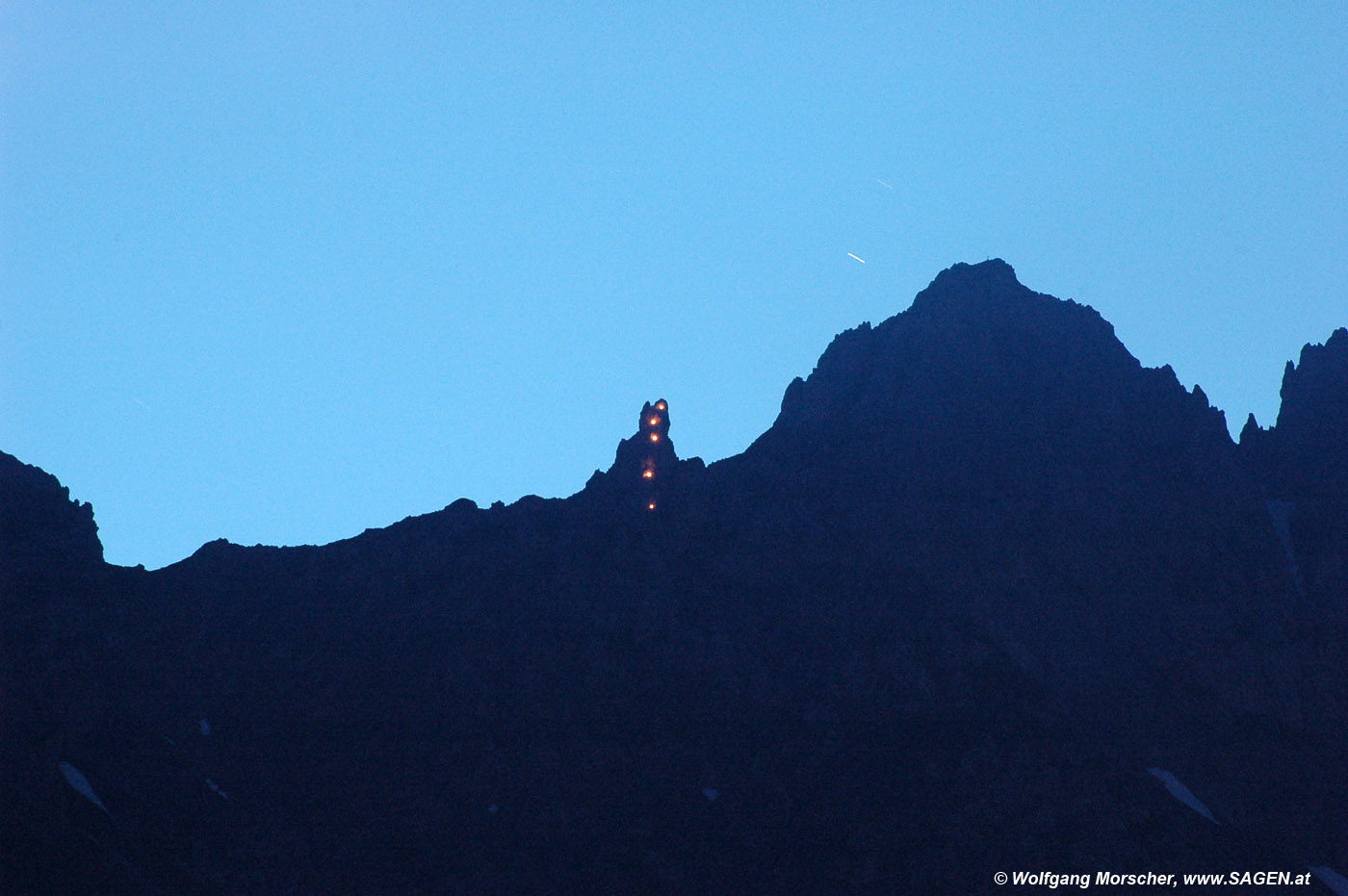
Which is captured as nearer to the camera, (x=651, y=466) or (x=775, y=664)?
(x=775, y=664)

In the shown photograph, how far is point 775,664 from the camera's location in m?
106

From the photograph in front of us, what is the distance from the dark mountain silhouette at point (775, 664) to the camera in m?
87.6

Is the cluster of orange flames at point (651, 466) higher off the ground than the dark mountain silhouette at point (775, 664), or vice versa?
the cluster of orange flames at point (651, 466)

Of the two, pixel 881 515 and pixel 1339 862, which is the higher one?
pixel 881 515

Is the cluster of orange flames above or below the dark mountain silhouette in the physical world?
above

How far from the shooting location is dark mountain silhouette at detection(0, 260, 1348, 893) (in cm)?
8762

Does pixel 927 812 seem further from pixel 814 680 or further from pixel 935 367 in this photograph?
pixel 935 367

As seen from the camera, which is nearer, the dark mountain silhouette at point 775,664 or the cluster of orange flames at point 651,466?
the dark mountain silhouette at point 775,664

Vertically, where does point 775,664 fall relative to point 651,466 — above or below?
below

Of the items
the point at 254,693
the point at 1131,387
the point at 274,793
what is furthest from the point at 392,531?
the point at 1131,387

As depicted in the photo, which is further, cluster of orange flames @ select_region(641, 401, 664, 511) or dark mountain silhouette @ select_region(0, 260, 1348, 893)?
cluster of orange flames @ select_region(641, 401, 664, 511)

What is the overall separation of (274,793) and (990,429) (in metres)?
79.3

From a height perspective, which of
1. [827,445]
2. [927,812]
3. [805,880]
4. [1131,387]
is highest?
[1131,387]

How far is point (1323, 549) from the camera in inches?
4530
